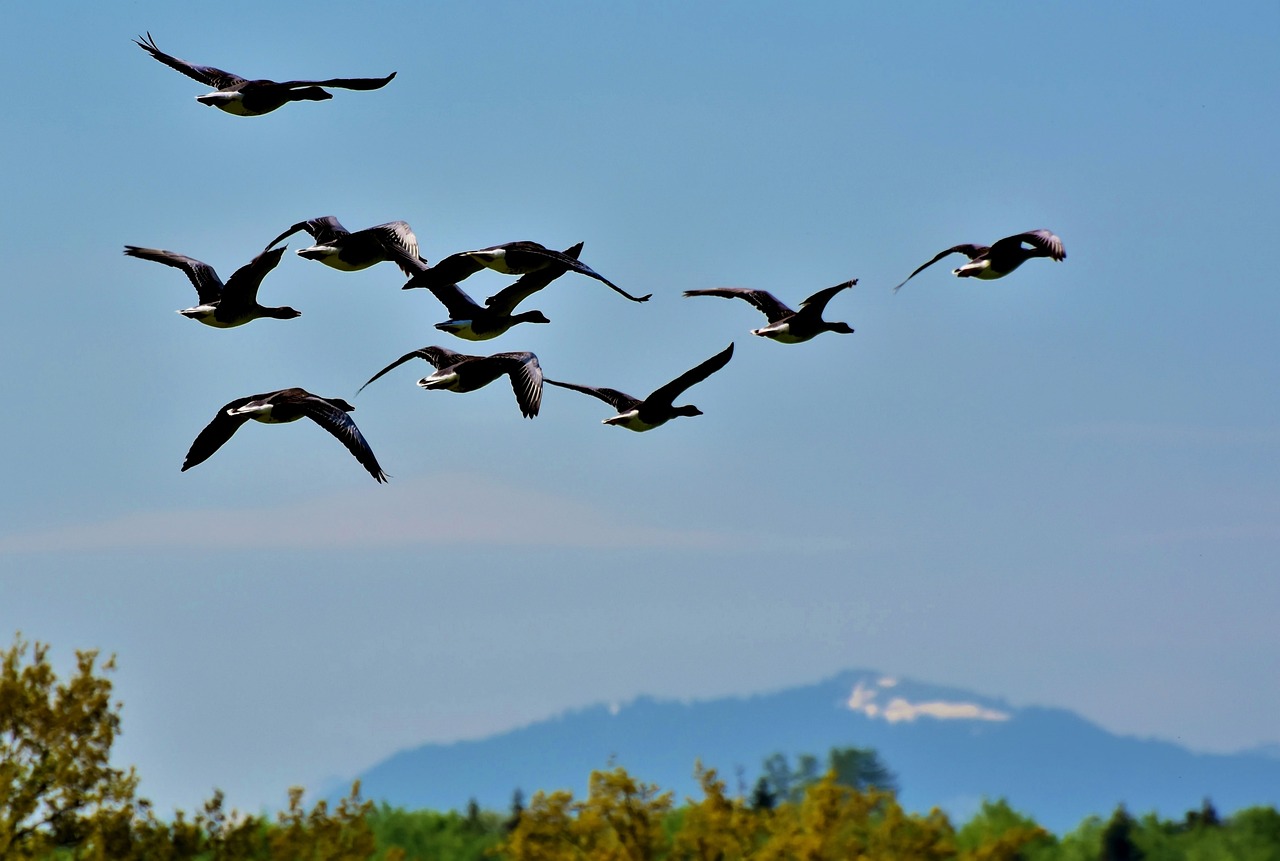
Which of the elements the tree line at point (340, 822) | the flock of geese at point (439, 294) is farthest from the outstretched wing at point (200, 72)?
the tree line at point (340, 822)

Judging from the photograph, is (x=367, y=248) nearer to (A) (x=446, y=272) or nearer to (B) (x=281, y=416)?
(A) (x=446, y=272)

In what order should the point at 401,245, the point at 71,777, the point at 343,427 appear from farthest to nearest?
the point at 71,777 → the point at 401,245 → the point at 343,427

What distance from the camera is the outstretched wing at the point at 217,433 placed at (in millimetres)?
16562

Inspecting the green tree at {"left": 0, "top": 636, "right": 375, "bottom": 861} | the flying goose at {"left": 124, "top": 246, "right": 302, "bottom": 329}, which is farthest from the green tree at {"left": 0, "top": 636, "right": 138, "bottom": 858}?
the flying goose at {"left": 124, "top": 246, "right": 302, "bottom": 329}

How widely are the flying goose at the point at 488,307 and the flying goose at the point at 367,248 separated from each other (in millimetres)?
474

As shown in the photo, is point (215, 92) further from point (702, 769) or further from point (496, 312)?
point (702, 769)

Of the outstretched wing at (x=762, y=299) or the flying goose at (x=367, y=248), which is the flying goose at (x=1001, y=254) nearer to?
the outstretched wing at (x=762, y=299)

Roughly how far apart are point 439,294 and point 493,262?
4.40 ft

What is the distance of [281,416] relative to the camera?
16328 mm

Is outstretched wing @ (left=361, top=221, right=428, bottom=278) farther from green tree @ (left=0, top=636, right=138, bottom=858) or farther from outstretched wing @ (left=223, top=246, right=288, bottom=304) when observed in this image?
green tree @ (left=0, top=636, right=138, bottom=858)

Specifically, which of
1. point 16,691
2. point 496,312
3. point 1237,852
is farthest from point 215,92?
point 1237,852

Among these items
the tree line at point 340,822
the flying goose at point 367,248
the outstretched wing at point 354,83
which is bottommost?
the tree line at point 340,822

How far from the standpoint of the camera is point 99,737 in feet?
113

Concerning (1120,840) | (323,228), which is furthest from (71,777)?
(1120,840)
